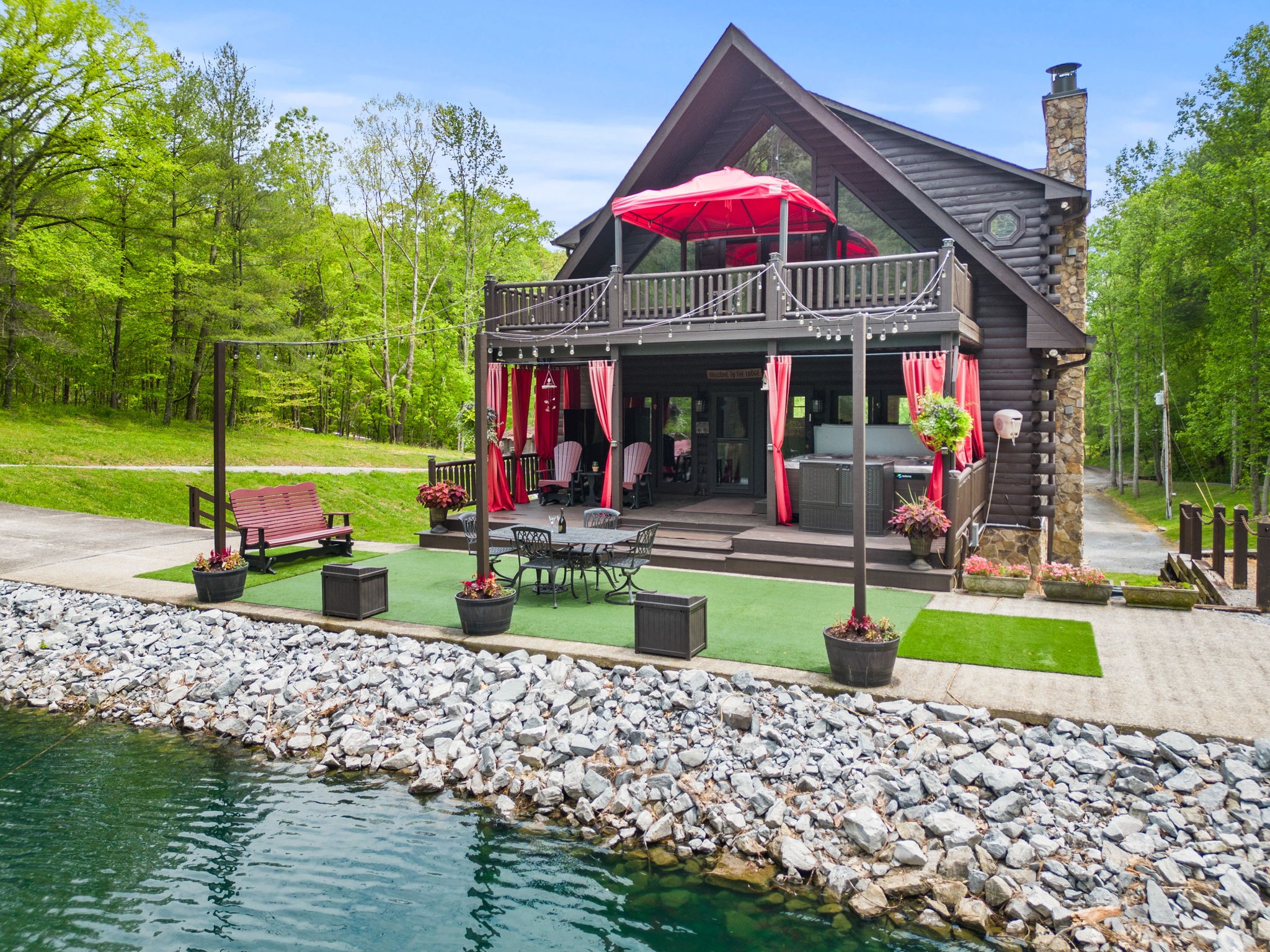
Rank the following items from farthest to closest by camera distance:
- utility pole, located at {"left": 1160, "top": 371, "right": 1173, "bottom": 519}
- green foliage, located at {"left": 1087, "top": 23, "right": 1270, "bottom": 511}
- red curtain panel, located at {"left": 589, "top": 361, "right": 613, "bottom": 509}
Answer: green foliage, located at {"left": 1087, "top": 23, "right": 1270, "bottom": 511} → utility pole, located at {"left": 1160, "top": 371, "right": 1173, "bottom": 519} → red curtain panel, located at {"left": 589, "top": 361, "right": 613, "bottom": 509}

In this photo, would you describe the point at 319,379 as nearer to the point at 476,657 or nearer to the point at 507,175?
the point at 507,175

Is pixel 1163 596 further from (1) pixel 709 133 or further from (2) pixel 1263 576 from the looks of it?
(1) pixel 709 133

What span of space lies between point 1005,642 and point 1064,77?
12.6 m

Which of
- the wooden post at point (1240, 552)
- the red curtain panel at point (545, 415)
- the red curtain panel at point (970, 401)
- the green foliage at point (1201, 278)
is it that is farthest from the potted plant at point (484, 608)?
the green foliage at point (1201, 278)

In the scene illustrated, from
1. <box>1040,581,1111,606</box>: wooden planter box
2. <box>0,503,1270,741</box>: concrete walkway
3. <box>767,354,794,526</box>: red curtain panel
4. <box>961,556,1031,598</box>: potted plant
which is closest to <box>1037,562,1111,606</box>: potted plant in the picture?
<box>1040,581,1111,606</box>: wooden planter box

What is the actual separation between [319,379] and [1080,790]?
97.2ft

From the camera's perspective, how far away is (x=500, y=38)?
1059 inches

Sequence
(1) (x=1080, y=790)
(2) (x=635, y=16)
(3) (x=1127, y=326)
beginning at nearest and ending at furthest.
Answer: (1) (x=1080, y=790), (2) (x=635, y=16), (3) (x=1127, y=326)

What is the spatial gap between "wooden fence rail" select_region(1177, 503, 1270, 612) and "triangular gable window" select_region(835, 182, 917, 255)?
6.10 meters

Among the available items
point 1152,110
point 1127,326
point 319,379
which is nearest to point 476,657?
point 319,379

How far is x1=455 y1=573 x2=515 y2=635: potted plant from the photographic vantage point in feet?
26.5

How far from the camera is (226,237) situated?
24.8m

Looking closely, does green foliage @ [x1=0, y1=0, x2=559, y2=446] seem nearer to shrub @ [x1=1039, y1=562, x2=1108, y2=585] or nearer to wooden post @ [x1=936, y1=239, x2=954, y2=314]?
wooden post @ [x1=936, y1=239, x2=954, y2=314]

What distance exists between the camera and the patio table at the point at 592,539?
904cm
